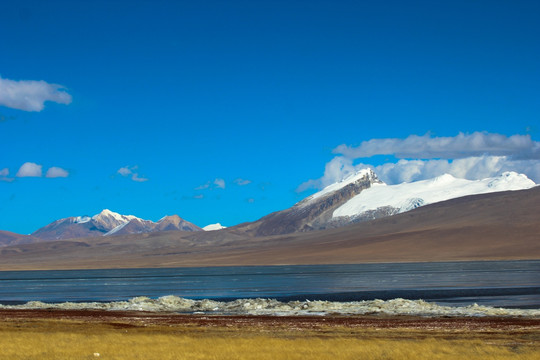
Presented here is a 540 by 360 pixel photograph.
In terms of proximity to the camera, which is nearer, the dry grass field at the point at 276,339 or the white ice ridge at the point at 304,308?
the dry grass field at the point at 276,339

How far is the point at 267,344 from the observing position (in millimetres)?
29422

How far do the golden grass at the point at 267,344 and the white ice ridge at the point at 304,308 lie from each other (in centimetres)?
1386

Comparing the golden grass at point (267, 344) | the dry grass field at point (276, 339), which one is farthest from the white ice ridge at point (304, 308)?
the golden grass at point (267, 344)

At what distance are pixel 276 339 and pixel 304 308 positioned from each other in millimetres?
25137

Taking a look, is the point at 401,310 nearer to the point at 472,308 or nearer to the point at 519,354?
the point at 472,308

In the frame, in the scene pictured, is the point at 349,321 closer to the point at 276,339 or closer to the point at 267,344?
the point at 276,339

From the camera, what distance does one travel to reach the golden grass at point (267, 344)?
26344mm

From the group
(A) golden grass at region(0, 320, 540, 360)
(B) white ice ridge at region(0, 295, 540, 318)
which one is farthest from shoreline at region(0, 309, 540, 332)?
(B) white ice ridge at region(0, 295, 540, 318)

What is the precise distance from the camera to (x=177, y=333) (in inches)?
1398

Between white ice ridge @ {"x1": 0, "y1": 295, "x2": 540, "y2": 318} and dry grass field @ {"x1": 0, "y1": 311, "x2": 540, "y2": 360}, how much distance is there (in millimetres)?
6242

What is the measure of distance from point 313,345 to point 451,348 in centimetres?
569

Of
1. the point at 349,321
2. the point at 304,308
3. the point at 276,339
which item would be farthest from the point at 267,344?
the point at 304,308

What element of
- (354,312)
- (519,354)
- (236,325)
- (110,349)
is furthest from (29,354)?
(354,312)

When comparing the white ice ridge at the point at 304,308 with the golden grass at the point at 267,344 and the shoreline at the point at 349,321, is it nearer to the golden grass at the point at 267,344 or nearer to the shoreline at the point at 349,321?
the shoreline at the point at 349,321
